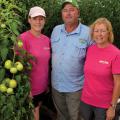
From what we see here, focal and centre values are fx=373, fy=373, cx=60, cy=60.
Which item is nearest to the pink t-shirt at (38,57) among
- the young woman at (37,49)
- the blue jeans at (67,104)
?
the young woman at (37,49)

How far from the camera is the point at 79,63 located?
4.50 metres

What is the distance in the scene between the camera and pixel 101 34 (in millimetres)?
4113

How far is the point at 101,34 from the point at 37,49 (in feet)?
2.58

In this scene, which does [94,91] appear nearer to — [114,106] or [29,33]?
[114,106]

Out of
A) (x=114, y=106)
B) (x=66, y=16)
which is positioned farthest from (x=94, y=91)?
(x=66, y=16)

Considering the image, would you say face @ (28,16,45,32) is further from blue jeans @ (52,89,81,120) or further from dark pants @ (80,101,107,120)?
dark pants @ (80,101,107,120)

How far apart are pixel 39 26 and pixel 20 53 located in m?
1.03

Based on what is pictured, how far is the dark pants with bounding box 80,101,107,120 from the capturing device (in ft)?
13.8

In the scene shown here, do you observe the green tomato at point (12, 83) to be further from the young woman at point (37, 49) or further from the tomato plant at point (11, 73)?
the young woman at point (37, 49)

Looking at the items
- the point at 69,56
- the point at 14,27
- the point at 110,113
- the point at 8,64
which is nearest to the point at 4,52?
the point at 8,64

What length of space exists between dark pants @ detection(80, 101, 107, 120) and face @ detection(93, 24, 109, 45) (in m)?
0.76

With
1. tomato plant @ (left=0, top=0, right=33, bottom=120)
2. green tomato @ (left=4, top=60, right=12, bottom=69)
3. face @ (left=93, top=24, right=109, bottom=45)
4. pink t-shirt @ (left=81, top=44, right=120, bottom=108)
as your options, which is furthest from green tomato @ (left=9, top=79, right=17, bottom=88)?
face @ (left=93, top=24, right=109, bottom=45)

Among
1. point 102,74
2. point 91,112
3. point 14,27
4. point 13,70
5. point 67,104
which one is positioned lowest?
point 67,104

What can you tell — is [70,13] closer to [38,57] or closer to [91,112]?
[38,57]
